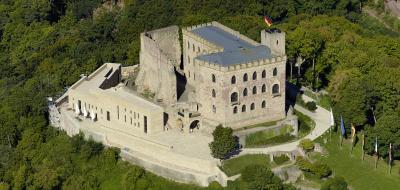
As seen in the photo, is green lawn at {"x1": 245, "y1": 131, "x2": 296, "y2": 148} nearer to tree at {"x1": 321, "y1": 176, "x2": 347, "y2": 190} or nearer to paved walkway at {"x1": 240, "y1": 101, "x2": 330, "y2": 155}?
paved walkway at {"x1": 240, "y1": 101, "x2": 330, "y2": 155}

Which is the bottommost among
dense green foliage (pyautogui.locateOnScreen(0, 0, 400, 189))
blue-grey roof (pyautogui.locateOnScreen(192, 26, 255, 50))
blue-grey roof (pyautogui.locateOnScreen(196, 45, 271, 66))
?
dense green foliage (pyautogui.locateOnScreen(0, 0, 400, 189))

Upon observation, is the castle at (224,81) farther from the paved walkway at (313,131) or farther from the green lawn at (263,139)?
the paved walkway at (313,131)

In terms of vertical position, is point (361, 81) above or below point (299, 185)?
above

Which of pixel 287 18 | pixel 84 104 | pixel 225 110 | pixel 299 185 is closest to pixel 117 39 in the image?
pixel 287 18

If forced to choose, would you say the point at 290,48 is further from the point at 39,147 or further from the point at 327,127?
the point at 39,147

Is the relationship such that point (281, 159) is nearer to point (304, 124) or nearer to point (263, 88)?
point (263, 88)

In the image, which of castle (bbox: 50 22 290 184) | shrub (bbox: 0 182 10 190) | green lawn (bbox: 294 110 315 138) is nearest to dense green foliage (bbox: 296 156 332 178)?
green lawn (bbox: 294 110 315 138)

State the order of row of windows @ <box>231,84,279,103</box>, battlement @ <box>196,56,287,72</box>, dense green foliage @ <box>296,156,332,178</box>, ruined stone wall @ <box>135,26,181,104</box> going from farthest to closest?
1. ruined stone wall @ <box>135,26,181,104</box>
2. row of windows @ <box>231,84,279,103</box>
3. battlement @ <box>196,56,287,72</box>
4. dense green foliage @ <box>296,156,332,178</box>
